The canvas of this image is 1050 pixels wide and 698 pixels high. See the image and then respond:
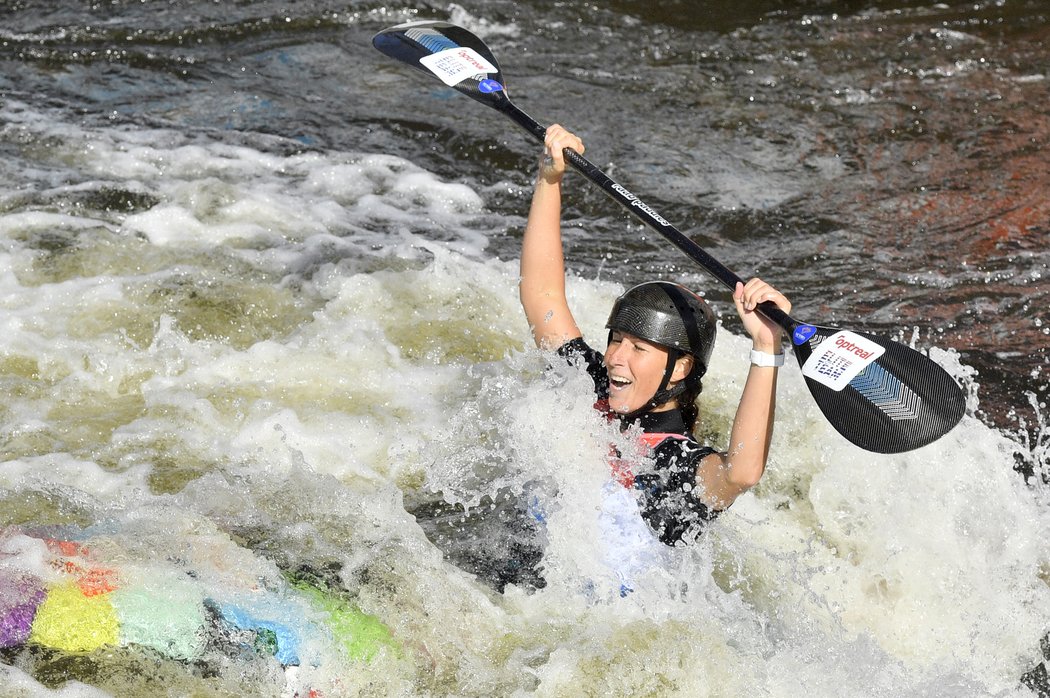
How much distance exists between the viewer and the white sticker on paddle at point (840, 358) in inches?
137

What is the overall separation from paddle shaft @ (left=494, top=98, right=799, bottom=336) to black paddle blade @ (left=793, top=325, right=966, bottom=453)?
0.13 meters

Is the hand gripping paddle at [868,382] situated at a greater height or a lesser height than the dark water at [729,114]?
greater

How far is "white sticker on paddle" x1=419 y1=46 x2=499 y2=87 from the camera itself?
4855 mm

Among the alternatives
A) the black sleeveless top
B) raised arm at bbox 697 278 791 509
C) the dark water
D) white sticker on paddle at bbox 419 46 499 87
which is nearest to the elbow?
raised arm at bbox 697 278 791 509

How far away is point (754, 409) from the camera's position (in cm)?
331

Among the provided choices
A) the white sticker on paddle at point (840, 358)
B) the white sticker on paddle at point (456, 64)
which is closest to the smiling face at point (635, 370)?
the white sticker on paddle at point (840, 358)

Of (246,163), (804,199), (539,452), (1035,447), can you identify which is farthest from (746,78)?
(539,452)

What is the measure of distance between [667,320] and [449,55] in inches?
71.7

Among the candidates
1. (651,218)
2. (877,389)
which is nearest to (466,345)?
(651,218)

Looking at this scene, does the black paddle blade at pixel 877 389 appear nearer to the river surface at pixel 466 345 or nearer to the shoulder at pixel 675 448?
the shoulder at pixel 675 448

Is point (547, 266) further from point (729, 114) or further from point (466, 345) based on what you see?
point (729, 114)

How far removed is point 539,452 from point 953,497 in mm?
1548

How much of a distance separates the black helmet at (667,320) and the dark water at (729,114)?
1.67 m

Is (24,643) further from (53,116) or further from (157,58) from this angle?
(157,58)
